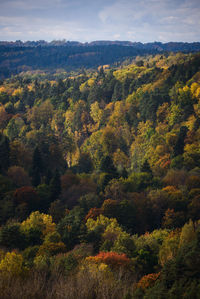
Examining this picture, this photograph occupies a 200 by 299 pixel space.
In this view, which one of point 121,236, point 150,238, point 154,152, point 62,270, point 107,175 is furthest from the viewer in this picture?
point 154,152

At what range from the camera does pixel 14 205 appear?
50469mm

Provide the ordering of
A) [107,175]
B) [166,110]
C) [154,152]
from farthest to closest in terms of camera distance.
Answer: [166,110] < [154,152] < [107,175]

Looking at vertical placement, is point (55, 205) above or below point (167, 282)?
below

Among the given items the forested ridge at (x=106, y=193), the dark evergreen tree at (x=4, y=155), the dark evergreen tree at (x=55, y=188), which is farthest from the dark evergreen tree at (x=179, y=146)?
the dark evergreen tree at (x=4, y=155)

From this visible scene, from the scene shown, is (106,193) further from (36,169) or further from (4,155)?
(4,155)

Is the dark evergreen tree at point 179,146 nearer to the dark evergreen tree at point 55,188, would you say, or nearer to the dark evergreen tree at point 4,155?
the dark evergreen tree at point 55,188

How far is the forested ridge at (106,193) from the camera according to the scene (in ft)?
76.4

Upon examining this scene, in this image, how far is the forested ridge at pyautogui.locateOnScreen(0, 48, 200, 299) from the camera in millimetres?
23297

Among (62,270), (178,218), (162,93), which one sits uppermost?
(162,93)

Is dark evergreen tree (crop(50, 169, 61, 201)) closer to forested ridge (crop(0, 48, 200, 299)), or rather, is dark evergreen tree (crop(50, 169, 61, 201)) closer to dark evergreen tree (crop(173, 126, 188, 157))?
forested ridge (crop(0, 48, 200, 299))

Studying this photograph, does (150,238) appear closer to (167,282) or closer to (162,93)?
(167,282)

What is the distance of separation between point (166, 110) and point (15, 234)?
7547cm

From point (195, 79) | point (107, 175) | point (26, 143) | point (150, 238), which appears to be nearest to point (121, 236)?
point (150, 238)

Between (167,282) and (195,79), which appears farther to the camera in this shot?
(195,79)
